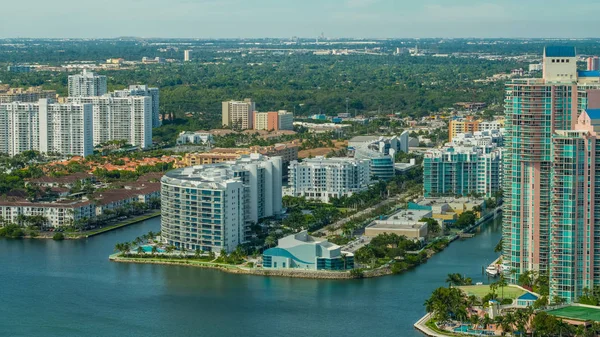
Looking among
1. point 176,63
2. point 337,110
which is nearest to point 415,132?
point 337,110

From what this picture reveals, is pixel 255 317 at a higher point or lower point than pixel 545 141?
lower

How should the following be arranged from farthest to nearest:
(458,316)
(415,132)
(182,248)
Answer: (415,132) < (182,248) < (458,316)

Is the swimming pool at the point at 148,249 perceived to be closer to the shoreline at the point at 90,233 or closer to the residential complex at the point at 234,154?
the shoreline at the point at 90,233

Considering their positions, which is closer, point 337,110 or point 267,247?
point 267,247

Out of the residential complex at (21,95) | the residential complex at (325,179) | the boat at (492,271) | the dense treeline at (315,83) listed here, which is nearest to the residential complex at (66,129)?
the residential complex at (21,95)

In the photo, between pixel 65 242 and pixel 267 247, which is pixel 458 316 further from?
pixel 65 242

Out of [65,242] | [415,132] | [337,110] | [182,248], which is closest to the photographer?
[182,248]
